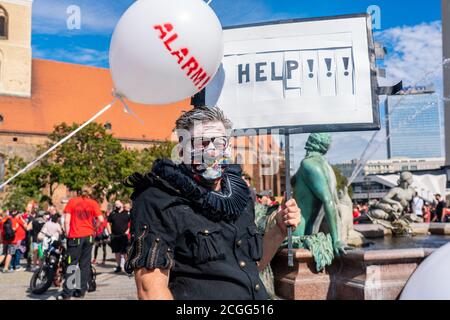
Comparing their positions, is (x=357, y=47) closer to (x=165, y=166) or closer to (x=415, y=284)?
(x=165, y=166)

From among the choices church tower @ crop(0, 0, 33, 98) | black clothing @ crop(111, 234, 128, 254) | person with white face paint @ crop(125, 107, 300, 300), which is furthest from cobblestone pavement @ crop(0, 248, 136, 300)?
church tower @ crop(0, 0, 33, 98)

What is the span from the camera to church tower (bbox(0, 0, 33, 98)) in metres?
45.5

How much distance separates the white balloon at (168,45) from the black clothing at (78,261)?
5105 millimetres

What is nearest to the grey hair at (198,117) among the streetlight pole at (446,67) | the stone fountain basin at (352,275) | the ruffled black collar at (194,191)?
the ruffled black collar at (194,191)

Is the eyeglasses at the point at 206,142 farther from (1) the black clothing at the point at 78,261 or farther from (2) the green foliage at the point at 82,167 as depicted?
(2) the green foliage at the point at 82,167

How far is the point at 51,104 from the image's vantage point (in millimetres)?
49594

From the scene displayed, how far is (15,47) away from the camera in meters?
46.8

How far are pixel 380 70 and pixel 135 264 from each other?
180 centimetres

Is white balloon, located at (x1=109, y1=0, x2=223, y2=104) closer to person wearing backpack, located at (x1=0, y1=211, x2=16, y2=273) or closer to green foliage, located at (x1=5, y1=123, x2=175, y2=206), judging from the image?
person wearing backpack, located at (x1=0, y1=211, x2=16, y2=273)

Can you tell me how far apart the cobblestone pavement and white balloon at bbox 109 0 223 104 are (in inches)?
193

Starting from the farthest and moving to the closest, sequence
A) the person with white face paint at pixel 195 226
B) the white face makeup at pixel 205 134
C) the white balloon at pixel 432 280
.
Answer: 1. the white face makeup at pixel 205 134
2. the person with white face paint at pixel 195 226
3. the white balloon at pixel 432 280

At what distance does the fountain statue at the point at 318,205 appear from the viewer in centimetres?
472
